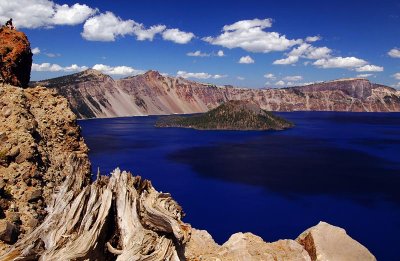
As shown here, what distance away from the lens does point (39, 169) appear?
17.0 meters

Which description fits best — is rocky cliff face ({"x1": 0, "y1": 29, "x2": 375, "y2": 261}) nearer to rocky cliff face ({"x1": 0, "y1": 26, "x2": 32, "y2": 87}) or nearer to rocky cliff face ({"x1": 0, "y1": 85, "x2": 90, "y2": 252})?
rocky cliff face ({"x1": 0, "y1": 85, "x2": 90, "y2": 252})

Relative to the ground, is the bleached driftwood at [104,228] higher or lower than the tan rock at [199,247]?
higher

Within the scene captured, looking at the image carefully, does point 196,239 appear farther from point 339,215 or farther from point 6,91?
point 339,215

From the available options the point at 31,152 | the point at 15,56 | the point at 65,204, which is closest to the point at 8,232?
the point at 65,204

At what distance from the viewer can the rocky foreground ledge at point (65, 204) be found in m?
11.9

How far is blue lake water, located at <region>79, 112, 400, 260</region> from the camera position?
76.9 meters

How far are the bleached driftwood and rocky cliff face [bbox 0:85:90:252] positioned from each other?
1.46 m

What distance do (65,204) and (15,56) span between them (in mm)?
16519

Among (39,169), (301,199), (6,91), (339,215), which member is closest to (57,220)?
(39,169)

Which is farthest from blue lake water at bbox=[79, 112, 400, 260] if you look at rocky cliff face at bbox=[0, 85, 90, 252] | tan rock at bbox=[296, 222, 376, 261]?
rocky cliff face at bbox=[0, 85, 90, 252]

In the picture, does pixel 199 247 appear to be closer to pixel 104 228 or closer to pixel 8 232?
pixel 104 228

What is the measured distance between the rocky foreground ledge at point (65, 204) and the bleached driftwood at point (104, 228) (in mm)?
29

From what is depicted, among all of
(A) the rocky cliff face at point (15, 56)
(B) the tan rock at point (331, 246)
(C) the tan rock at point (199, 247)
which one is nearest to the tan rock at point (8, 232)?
(C) the tan rock at point (199, 247)

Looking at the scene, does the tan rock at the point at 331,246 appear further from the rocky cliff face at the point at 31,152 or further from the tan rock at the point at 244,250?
the rocky cliff face at the point at 31,152
